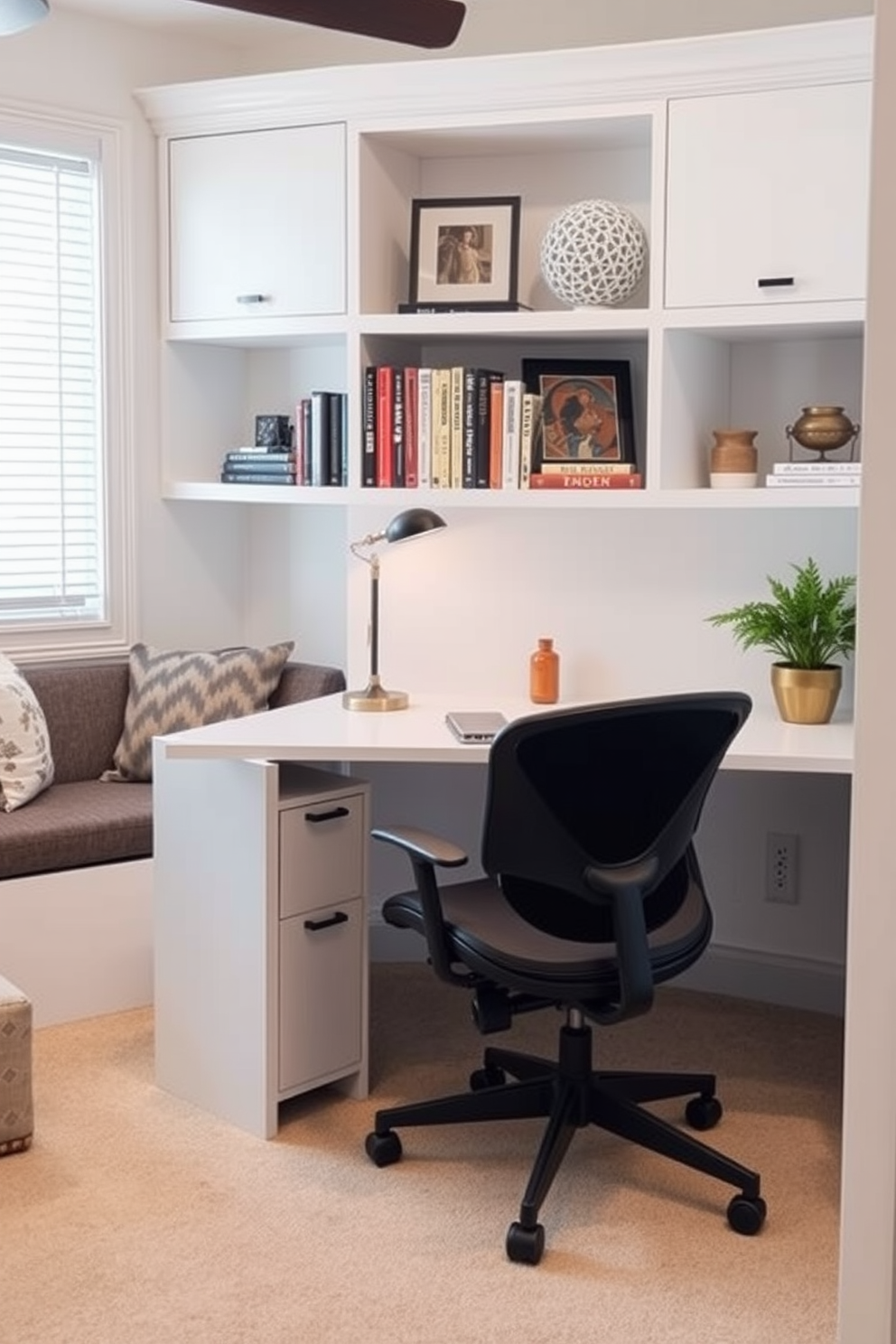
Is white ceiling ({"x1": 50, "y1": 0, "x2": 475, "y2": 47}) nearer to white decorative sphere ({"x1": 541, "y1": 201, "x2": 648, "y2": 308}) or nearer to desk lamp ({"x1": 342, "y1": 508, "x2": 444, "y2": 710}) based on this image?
white decorative sphere ({"x1": 541, "y1": 201, "x2": 648, "y2": 308})

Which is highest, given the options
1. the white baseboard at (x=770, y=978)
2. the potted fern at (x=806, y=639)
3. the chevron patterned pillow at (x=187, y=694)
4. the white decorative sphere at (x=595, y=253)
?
the white decorative sphere at (x=595, y=253)

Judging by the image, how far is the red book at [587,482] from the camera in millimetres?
3555

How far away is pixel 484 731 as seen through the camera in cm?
320

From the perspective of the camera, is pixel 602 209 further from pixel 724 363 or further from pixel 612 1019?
pixel 612 1019

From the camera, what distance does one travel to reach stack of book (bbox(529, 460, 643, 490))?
356 centimetres

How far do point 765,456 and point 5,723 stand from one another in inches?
72.9

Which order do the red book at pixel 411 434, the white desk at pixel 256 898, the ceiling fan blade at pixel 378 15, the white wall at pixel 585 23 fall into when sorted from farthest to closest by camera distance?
the red book at pixel 411 434 → the white wall at pixel 585 23 → the white desk at pixel 256 898 → the ceiling fan blade at pixel 378 15

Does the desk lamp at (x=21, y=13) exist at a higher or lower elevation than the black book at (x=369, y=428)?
higher

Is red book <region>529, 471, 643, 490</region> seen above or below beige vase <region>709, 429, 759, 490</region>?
below

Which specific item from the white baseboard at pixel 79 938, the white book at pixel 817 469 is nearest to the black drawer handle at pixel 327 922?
the white baseboard at pixel 79 938

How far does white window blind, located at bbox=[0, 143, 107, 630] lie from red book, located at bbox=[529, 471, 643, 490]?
4.13ft

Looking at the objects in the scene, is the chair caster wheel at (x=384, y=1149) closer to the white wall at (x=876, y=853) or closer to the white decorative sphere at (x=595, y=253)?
the white wall at (x=876, y=853)

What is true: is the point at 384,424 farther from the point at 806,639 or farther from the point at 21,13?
the point at 21,13

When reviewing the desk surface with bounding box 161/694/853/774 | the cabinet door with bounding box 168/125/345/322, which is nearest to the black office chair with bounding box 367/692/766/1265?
the desk surface with bounding box 161/694/853/774
